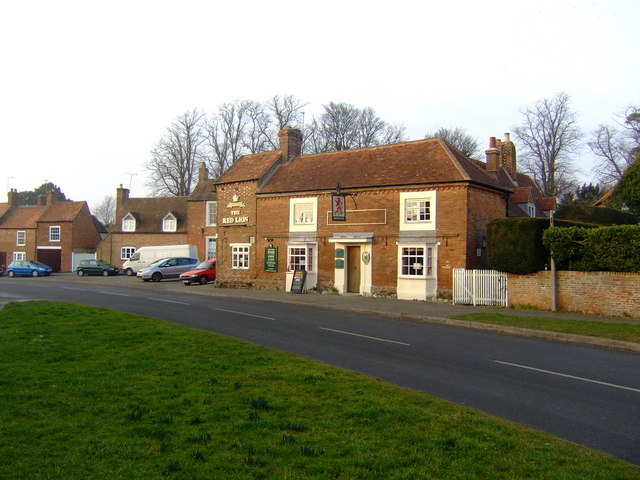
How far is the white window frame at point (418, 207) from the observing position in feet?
81.4

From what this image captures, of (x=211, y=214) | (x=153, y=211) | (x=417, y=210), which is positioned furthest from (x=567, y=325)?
(x=153, y=211)

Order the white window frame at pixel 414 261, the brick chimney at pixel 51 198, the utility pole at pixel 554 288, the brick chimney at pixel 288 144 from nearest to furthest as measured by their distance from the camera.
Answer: the utility pole at pixel 554 288
the white window frame at pixel 414 261
the brick chimney at pixel 288 144
the brick chimney at pixel 51 198

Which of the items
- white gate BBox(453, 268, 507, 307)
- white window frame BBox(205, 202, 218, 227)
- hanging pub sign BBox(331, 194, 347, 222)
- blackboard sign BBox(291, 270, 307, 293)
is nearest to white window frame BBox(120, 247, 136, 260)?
white window frame BBox(205, 202, 218, 227)

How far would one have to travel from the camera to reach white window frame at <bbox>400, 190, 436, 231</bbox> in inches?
977

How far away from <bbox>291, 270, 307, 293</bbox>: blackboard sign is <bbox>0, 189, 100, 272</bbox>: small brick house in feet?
117

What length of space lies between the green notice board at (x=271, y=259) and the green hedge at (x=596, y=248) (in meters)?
13.7

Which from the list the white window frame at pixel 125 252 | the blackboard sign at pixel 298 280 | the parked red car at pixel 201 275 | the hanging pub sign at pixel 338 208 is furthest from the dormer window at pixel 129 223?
the hanging pub sign at pixel 338 208

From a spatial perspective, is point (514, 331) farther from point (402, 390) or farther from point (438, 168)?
point (438, 168)

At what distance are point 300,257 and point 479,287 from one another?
31.3 feet

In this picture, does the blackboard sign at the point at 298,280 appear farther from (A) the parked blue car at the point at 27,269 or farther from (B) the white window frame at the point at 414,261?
(A) the parked blue car at the point at 27,269

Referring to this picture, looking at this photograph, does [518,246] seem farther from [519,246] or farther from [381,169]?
[381,169]

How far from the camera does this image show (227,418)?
6270 millimetres

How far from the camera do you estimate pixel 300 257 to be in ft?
94.2

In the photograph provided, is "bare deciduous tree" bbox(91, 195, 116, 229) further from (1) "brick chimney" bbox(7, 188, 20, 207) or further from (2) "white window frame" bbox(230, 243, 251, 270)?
(2) "white window frame" bbox(230, 243, 251, 270)
